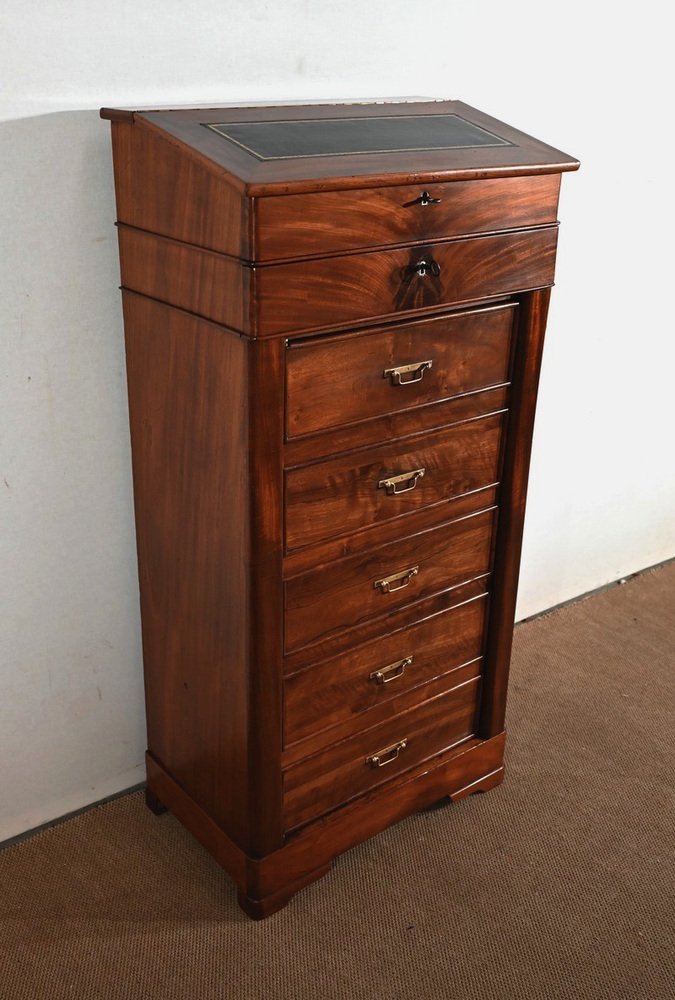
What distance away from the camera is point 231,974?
5.61 ft

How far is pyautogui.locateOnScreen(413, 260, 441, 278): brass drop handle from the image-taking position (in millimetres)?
1531

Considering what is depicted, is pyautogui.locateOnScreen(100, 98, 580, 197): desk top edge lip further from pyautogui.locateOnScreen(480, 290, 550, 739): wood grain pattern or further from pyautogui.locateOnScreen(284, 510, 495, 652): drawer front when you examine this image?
pyautogui.locateOnScreen(284, 510, 495, 652): drawer front

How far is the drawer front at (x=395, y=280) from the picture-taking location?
1390mm

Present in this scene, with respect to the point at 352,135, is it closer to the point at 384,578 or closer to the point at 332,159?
the point at 332,159

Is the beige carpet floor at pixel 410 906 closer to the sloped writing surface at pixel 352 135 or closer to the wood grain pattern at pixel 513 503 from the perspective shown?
the wood grain pattern at pixel 513 503

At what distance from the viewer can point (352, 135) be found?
160cm

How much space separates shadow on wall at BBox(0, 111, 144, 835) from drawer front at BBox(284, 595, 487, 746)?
454mm

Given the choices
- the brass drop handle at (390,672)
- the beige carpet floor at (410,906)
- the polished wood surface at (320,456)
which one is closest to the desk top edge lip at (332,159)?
the polished wood surface at (320,456)

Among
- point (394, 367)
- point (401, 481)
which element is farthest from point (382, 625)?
point (394, 367)

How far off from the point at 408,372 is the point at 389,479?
7.5 inches

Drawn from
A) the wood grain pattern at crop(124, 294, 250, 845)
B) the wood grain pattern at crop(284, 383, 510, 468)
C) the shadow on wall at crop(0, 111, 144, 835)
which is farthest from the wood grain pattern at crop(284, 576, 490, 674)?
the shadow on wall at crop(0, 111, 144, 835)

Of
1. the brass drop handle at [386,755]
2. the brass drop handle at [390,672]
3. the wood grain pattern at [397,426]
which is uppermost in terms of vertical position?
the wood grain pattern at [397,426]

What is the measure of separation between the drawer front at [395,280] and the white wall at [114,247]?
1.52 feet

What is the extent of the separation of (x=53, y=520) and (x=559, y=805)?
1.24 meters
